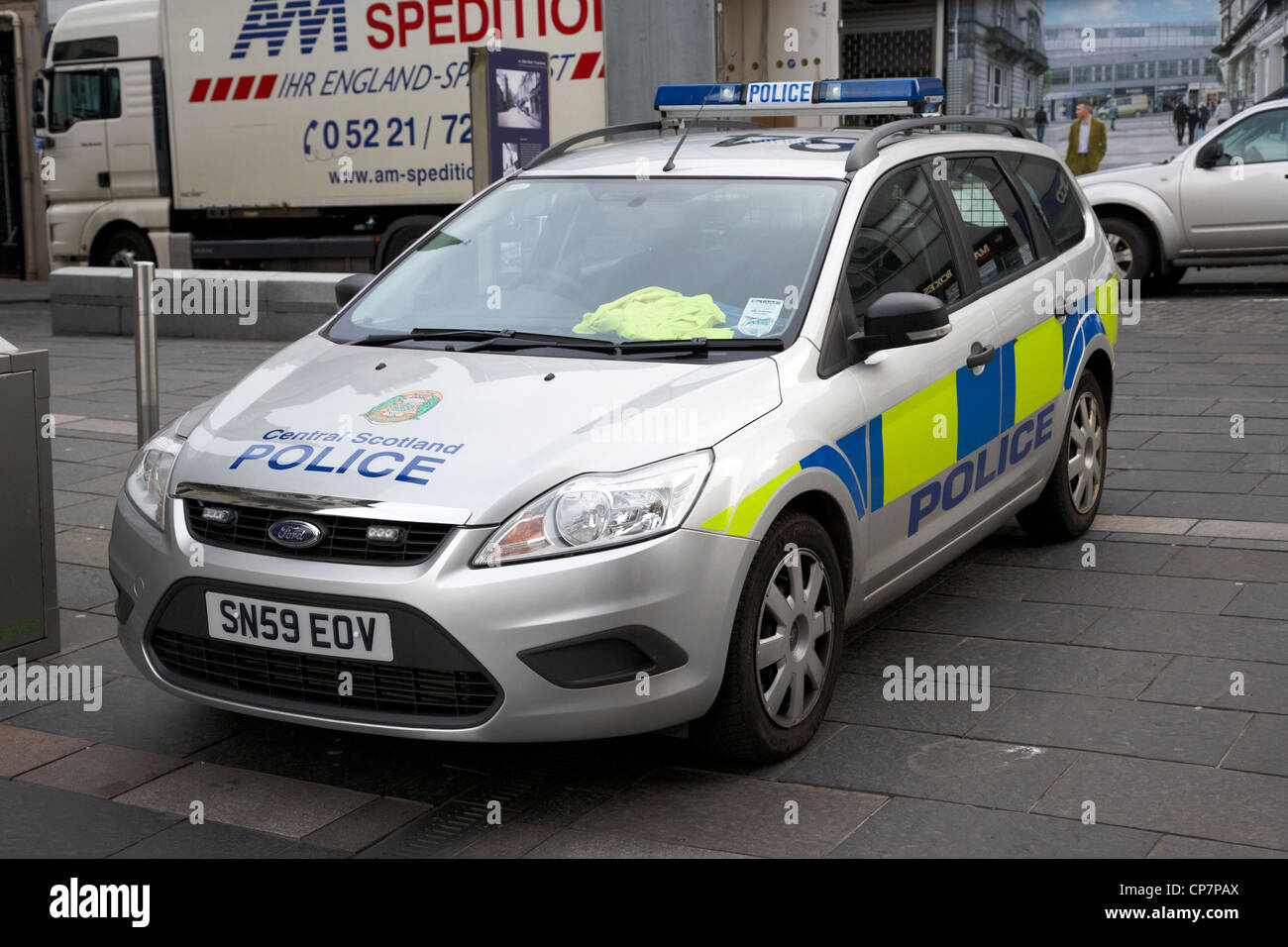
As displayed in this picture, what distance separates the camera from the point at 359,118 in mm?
15594

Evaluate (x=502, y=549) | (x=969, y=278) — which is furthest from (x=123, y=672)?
(x=969, y=278)

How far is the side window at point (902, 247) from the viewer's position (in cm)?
469

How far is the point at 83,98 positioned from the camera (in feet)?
57.0

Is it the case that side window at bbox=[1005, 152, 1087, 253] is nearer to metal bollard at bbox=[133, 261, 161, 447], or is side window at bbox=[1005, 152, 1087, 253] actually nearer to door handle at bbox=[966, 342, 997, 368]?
door handle at bbox=[966, 342, 997, 368]

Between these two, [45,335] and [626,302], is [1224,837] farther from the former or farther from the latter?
[45,335]

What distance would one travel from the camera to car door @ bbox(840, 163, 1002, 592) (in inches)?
178

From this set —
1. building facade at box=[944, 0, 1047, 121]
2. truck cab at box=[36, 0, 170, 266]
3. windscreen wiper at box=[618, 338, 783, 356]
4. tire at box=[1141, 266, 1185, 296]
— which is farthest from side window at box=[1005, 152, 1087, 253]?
building facade at box=[944, 0, 1047, 121]

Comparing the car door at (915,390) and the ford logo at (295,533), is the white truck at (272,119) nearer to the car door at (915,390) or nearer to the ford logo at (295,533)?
the car door at (915,390)

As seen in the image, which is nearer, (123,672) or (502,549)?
(502,549)

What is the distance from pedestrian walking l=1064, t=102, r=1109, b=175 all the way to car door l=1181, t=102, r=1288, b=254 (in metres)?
4.70

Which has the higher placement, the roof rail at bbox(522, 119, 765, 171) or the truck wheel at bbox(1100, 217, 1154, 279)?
the roof rail at bbox(522, 119, 765, 171)
